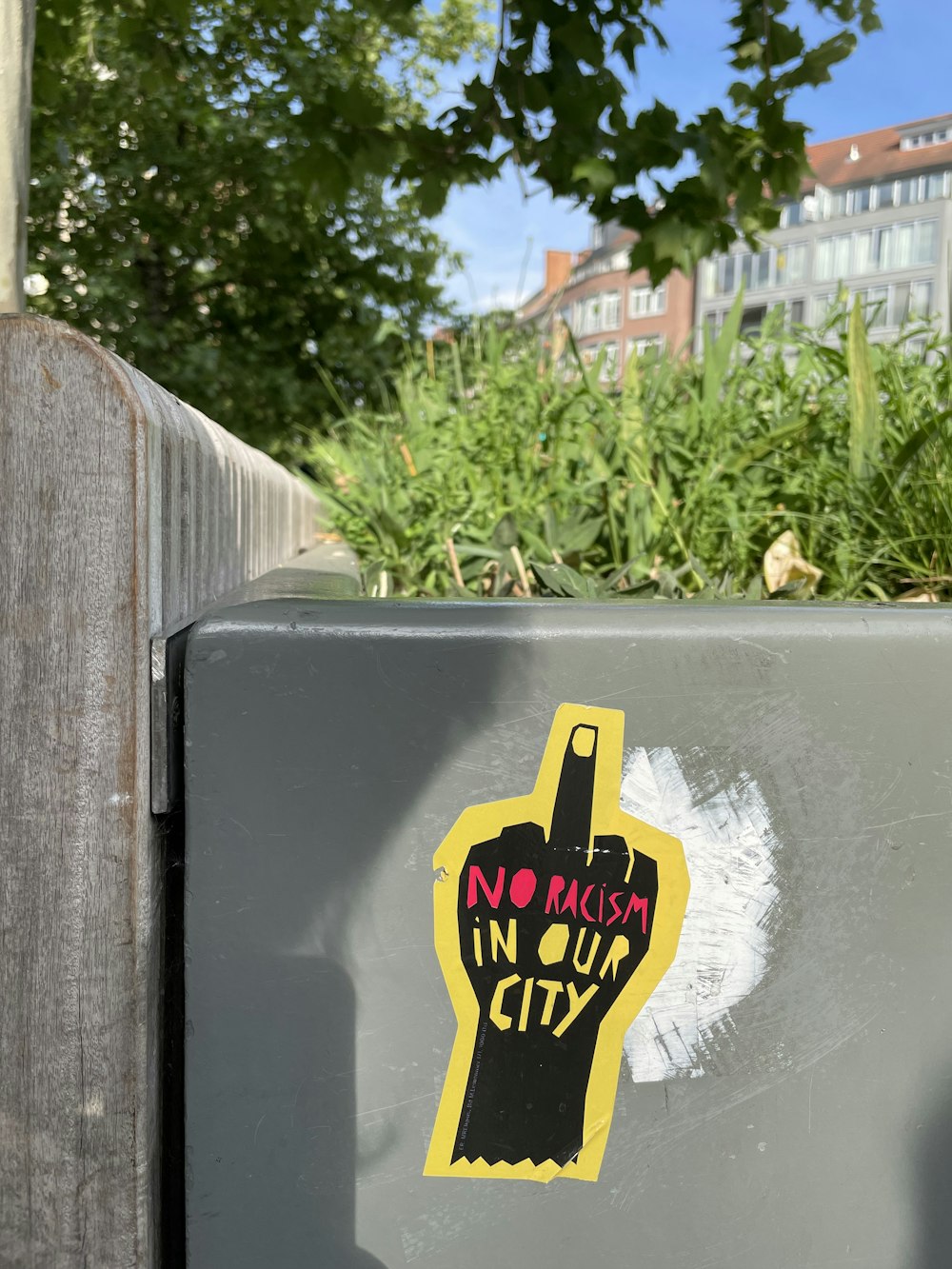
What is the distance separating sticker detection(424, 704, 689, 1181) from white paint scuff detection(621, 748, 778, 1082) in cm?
2

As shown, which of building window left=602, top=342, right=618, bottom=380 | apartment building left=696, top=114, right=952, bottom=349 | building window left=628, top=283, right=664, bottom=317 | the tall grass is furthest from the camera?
building window left=628, top=283, right=664, bottom=317

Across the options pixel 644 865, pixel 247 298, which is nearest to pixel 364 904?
pixel 644 865

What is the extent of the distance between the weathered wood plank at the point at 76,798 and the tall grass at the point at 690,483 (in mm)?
760

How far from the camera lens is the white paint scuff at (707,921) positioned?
1026mm

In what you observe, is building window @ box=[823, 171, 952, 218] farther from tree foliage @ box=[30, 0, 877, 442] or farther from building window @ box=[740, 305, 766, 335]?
tree foliage @ box=[30, 0, 877, 442]

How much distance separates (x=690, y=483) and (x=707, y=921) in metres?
1.27

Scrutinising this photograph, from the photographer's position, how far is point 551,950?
1.01 meters

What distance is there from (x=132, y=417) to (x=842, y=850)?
766 millimetres

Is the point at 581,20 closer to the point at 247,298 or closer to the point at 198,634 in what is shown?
the point at 198,634

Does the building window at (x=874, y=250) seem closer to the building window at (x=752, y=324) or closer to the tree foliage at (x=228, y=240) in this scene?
the building window at (x=752, y=324)

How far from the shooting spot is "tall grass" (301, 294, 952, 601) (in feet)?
6.09

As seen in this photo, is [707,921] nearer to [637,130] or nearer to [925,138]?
[637,130]

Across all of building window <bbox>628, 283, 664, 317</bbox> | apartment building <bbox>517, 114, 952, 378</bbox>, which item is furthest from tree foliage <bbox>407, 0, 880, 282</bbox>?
building window <bbox>628, 283, 664, 317</bbox>

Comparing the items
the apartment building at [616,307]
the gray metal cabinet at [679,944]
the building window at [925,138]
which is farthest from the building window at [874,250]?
the gray metal cabinet at [679,944]
